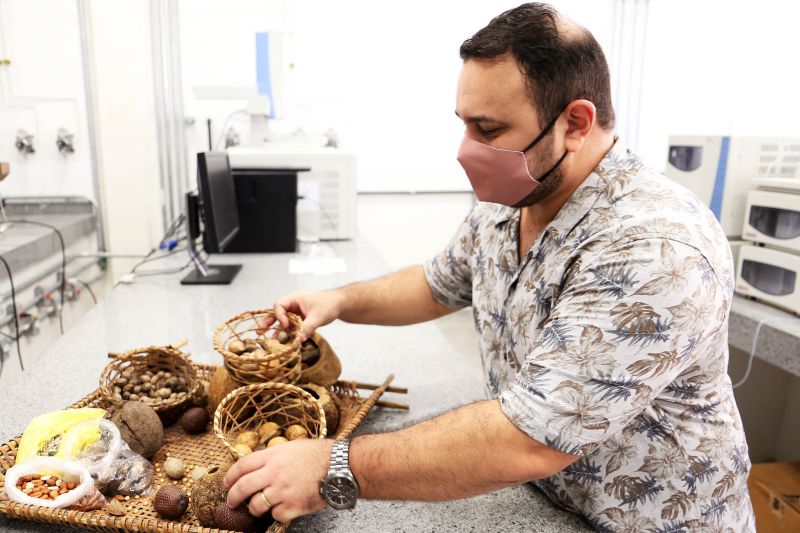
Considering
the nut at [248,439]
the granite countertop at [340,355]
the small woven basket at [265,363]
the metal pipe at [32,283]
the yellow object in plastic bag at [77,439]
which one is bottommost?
the metal pipe at [32,283]

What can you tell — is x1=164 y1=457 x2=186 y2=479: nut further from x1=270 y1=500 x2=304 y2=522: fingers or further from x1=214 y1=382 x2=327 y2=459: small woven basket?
x1=270 y1=500 x2=304 y2=522: fingers

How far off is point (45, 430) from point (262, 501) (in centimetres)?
38

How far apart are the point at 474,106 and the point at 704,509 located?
0.74 m

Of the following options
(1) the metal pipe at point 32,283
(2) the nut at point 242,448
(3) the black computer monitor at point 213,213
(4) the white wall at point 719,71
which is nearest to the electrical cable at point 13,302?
(1) the metal pipe at point 32,283

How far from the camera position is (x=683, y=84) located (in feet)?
12.1

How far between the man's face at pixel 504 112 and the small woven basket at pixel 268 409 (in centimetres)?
52

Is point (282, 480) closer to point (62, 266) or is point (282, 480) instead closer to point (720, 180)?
point (720, 180)

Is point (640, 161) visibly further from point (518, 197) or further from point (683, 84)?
point (683, 84)

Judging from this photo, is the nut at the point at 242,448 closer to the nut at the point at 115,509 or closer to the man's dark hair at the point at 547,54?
the nut at the point at 115,509

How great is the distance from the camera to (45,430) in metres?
0.88

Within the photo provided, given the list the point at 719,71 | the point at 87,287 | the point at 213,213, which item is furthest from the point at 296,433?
the point at 719,71

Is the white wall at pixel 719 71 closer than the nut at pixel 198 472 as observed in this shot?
No

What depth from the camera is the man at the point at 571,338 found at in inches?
29.5

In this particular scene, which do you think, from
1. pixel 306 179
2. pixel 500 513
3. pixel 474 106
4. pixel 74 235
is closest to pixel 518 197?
pixel 474 106
